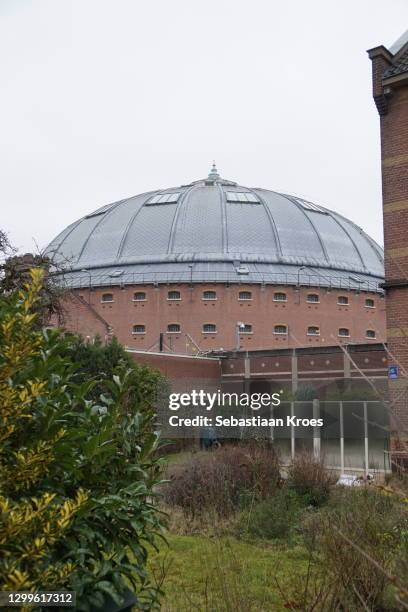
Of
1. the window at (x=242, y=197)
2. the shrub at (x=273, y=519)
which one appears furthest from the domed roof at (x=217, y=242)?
the shrub at (x=273, y=519)

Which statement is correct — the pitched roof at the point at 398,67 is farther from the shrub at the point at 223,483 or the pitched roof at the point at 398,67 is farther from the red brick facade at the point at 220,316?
the red brick facade at the point at 220,316

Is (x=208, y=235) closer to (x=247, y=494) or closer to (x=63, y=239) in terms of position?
(x=63, y=239)

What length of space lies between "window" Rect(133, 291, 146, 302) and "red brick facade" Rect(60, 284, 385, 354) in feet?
0.28

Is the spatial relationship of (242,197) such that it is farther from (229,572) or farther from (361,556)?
(361,556)

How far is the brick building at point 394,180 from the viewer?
1742 cm

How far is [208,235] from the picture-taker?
53062 mm

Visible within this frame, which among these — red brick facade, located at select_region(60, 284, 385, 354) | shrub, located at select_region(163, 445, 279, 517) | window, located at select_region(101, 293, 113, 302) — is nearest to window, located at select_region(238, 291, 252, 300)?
red brick facade, located at select_region(60, 284, 385, 354)

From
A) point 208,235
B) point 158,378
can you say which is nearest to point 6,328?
point 158,378

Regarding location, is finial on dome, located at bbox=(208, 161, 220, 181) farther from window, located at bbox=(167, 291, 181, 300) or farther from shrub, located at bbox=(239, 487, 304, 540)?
shrub, located at bbox=(239, 487, 304, 540)

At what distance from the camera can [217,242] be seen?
52.7 metres

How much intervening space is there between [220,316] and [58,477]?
43940 millimetres

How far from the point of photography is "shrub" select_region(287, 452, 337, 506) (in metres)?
11.0

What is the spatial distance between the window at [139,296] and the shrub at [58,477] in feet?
145

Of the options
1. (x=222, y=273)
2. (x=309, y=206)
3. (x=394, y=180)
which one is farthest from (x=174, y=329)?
(x=394, y=180)
